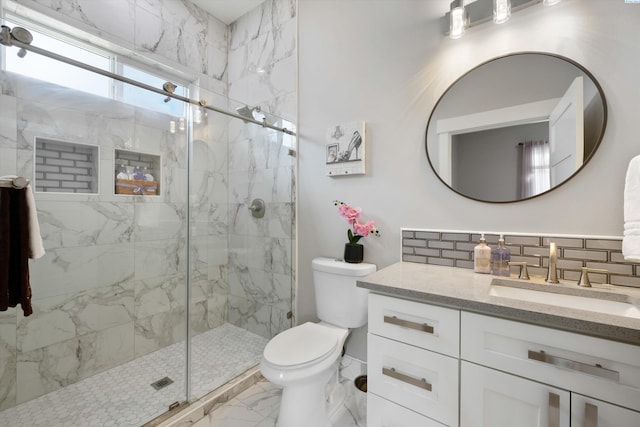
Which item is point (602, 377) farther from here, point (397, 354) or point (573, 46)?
point (573, 46)

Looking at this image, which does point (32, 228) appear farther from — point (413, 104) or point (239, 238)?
point (413, 104)

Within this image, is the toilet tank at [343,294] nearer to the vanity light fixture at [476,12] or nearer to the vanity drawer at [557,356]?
the vanity drawer at [557,356]

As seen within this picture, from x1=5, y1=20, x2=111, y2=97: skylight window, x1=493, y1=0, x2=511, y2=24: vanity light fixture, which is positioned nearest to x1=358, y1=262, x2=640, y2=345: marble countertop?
x1=493, y1=0, x2=511, y2=24: vanity light fixture

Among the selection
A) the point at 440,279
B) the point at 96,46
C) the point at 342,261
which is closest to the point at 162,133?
the point at 96,46

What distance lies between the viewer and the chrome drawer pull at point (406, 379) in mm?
994

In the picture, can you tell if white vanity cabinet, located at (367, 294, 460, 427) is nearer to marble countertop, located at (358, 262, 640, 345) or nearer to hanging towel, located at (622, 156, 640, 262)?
marble countertop, located at (358, 262, 640, 345)

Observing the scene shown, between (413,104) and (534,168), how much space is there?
2.34ft

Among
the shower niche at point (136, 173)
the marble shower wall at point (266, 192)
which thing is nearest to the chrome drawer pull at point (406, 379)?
the marble shower wall at point (266, 192)

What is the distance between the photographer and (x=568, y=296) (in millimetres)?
1087

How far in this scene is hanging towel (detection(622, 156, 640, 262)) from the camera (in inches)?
37.9

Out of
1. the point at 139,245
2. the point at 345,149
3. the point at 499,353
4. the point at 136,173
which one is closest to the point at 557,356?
the point at 499,353

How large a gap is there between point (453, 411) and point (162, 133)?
8.11 ft

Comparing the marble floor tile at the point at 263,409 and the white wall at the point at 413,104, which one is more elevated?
the white wall at the point at 413,104

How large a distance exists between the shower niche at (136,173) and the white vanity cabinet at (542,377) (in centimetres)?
226
